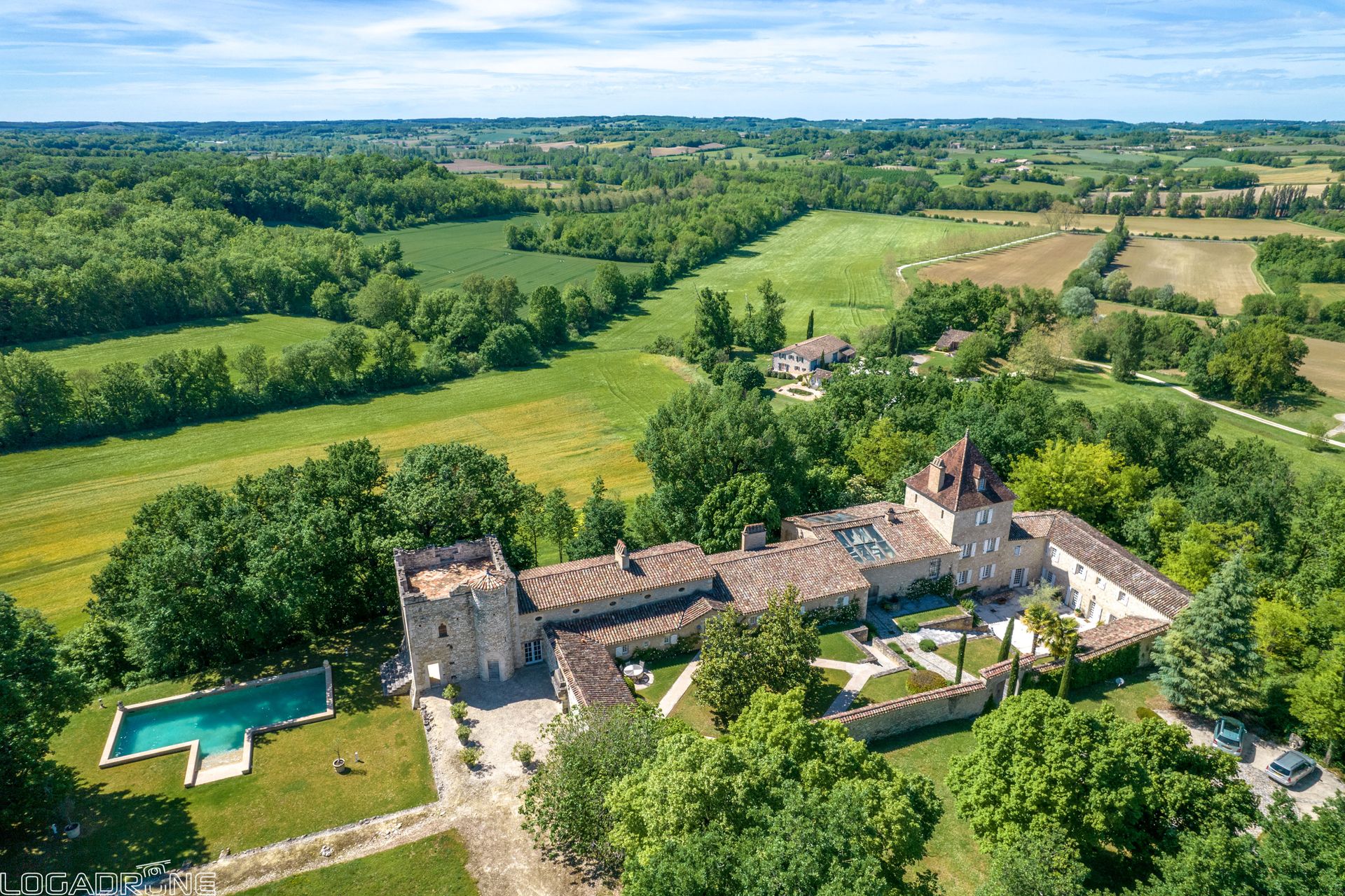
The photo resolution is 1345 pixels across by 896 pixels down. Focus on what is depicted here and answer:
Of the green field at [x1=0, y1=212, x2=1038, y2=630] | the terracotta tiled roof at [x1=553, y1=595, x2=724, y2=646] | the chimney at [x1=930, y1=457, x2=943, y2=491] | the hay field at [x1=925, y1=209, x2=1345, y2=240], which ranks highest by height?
the hay field at [x1=925, y1=209, x2=1345, y2=240]

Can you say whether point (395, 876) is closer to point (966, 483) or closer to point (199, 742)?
point (199, 742)

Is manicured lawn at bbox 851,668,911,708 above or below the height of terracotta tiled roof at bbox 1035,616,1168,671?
below

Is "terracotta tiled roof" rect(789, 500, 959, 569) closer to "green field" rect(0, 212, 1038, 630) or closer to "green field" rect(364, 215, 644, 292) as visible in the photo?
"green field" rect(0, 212, 1038, 630)

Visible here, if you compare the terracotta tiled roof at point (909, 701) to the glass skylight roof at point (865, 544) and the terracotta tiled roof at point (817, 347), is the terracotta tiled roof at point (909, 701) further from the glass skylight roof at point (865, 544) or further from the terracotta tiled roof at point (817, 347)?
the terracotta tiled roof at point (817, 347)

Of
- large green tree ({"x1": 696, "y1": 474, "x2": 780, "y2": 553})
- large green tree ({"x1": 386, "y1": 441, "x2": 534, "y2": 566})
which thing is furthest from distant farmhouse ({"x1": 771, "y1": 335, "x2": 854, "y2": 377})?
large green tree ({"x1": 386, "y1": 441, "x2": 534, "y2": 566})

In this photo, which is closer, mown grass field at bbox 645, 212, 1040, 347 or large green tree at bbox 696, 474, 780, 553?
large green tree at bbox 696, 474, 780, 553

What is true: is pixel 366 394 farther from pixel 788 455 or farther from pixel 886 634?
pixel 886 634

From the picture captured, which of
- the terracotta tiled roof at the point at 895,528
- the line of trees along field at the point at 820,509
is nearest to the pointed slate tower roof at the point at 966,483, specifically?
the terracotta tiled roof at the point at 895,528

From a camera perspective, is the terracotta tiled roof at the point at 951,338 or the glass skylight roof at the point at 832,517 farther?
the terracotta tiled roof at the point at 951,338
